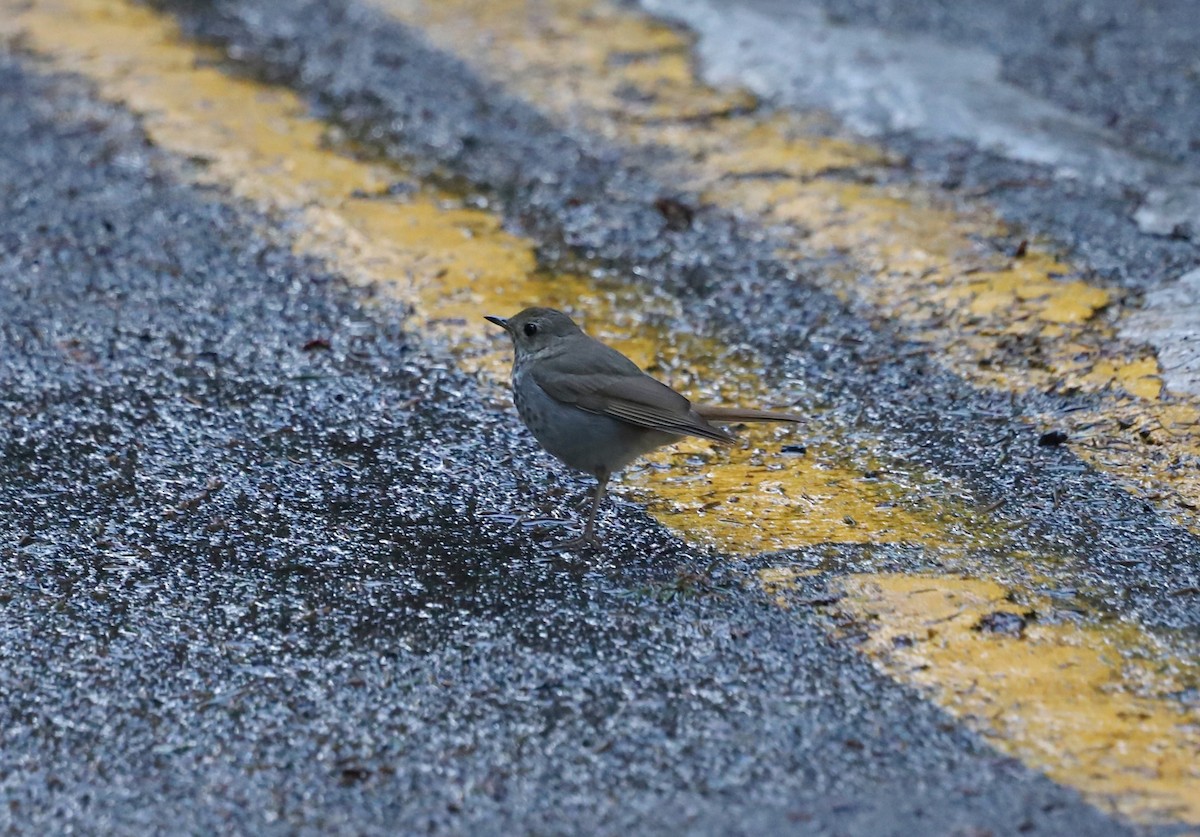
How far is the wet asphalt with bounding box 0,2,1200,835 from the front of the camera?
2.63 m

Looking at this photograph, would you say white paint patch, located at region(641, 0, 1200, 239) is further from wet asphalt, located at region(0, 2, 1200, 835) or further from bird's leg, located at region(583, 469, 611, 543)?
bird's leg, located at region(583, 469, 611, 543)

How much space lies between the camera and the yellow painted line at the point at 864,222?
13.3 ft

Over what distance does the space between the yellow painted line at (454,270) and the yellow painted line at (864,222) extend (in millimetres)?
615

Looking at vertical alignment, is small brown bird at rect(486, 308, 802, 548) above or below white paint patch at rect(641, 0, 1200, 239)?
below

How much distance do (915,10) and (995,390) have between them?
372 centimetres

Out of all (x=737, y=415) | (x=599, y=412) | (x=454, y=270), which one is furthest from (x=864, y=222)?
(x=599, y=412)

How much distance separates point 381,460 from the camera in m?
3.98

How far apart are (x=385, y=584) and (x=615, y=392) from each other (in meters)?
0.82

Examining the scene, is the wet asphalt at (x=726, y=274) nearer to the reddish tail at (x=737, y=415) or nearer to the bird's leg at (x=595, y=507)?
the reddish tail at (x=737, y=415)

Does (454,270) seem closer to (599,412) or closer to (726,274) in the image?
(726,274)

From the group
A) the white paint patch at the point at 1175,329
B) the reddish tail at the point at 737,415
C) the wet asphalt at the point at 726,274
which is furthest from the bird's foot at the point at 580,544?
the white paint patch at the point at 1175,329

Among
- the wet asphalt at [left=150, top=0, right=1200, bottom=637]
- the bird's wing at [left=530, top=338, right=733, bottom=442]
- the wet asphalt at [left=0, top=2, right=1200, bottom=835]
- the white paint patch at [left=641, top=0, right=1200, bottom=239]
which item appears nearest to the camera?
the wet asphalt at [left=0, top=2, right=1200, bottom=835]

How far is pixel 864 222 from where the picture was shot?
5.32m

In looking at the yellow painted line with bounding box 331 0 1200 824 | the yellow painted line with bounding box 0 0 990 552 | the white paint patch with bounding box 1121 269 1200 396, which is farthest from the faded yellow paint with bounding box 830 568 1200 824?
the white paint patch with bounding box 1121 269 1200 396
